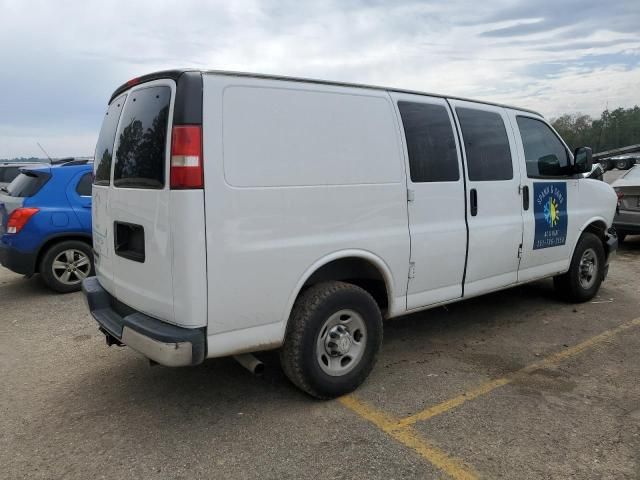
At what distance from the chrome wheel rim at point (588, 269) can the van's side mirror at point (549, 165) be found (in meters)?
1.14

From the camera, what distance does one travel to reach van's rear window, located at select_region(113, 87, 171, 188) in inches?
115

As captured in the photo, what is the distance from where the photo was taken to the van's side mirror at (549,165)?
5.02m

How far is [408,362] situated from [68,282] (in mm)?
4658

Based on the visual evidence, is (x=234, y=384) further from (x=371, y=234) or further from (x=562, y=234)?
(x=562, y=234)

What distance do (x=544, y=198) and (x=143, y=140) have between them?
3741 millimetres

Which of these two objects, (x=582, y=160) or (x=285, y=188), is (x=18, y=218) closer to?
(x=285, y=188)

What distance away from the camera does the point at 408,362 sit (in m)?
4.20

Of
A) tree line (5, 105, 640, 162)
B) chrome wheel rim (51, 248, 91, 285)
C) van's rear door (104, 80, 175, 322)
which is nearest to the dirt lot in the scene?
van's rear door (104, 80, 175, 322)

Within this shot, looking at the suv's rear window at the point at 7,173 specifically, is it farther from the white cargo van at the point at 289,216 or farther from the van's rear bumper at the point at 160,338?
the van's rear bumper at the point at 160,338

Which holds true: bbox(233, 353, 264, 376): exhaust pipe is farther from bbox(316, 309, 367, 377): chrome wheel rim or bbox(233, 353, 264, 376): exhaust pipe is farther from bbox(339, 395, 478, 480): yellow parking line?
bbox(339, 395, 478, 480): yellow parking line

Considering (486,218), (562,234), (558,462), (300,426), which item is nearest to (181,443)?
(300,426)

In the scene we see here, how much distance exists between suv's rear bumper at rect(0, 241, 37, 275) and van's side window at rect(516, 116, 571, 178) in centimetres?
574

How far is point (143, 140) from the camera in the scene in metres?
3.12

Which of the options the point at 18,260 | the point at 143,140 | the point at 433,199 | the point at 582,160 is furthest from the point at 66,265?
the point at 582,160
